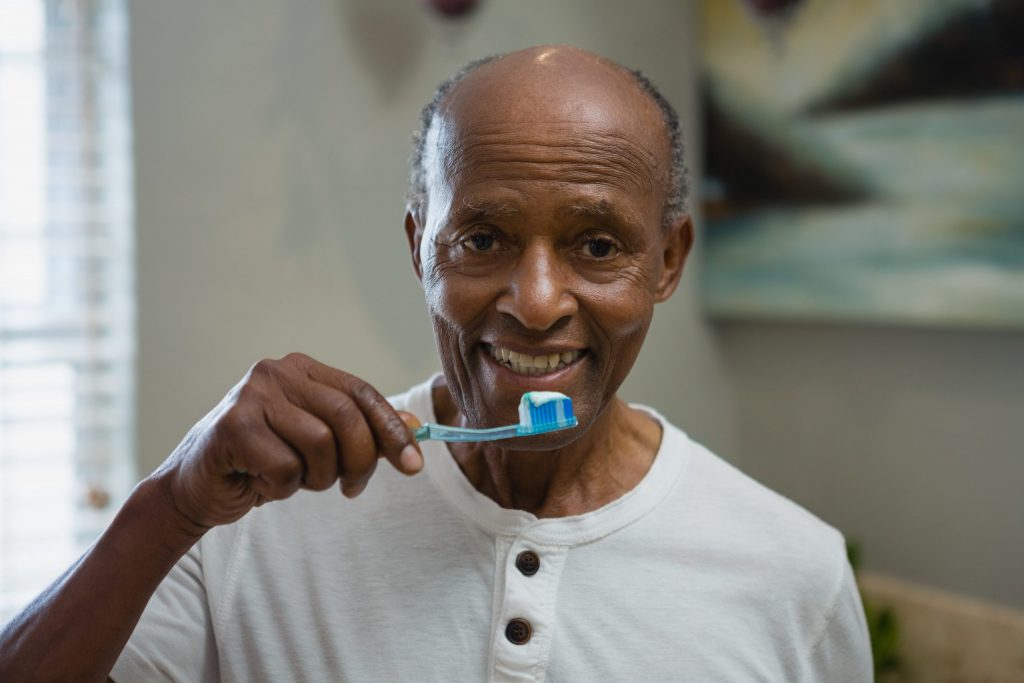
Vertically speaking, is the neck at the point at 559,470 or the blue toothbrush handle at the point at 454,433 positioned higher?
the blue toothbrush handle at the point at 454,433

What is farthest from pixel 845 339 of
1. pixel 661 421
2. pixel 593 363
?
pixel 593 363

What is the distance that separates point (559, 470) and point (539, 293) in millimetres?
252

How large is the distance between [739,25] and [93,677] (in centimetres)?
223

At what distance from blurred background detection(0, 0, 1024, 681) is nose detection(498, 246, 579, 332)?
3.94 ft

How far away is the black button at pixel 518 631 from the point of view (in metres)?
1.03

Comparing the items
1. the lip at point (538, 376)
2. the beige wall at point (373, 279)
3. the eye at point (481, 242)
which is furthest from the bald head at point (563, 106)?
the beige wall at point (373, 279)

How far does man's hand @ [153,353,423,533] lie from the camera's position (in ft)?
2.75

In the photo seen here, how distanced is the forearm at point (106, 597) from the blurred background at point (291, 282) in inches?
43.4

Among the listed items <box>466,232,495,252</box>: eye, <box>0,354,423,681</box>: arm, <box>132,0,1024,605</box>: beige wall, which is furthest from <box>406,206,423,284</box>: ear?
<box>132,0,1024,605</box>: beige wall

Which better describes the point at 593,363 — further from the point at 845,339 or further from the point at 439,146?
the point at 845,339

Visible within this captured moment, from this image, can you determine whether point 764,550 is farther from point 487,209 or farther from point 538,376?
point 487,209

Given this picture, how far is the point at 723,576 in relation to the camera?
113 centimetres

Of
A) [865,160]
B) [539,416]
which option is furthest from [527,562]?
[865,160]

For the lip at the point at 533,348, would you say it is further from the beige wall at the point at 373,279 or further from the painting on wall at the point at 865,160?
the painting on wall at the point at 865,160
